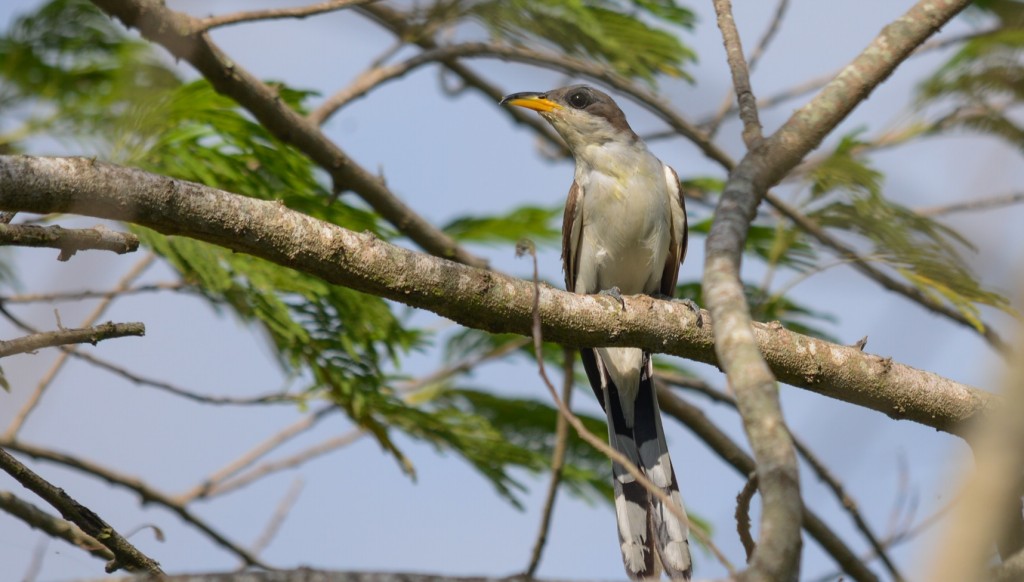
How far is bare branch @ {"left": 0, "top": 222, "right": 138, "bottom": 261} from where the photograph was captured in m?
3.02

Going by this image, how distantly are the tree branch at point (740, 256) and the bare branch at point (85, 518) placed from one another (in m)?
1.67

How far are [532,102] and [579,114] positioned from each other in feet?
0.92

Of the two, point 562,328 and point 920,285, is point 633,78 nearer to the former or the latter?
point 920,285

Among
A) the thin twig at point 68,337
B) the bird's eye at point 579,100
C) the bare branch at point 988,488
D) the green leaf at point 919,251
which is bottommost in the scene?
the bare branch at point 988,488

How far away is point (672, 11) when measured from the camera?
5816 millimetres

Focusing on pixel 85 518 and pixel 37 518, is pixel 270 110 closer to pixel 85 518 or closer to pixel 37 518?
pixel 37 518

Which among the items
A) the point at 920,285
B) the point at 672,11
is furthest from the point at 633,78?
the point at 920,285

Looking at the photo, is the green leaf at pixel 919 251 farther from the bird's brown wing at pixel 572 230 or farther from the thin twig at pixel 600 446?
the bird's brown wing at pixel 572 230

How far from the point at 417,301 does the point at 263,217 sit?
551mm

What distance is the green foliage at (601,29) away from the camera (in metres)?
5.48

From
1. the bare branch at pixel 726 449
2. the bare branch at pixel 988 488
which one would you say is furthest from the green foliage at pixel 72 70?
the bare branch at pixel 988 488

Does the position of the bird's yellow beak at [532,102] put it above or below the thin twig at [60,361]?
above

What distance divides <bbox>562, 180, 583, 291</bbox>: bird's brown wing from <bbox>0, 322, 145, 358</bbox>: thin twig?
3.36 meters

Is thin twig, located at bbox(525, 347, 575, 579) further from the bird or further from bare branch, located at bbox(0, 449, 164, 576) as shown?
bare branch, located at bbox(0, 449, 164, 576)
